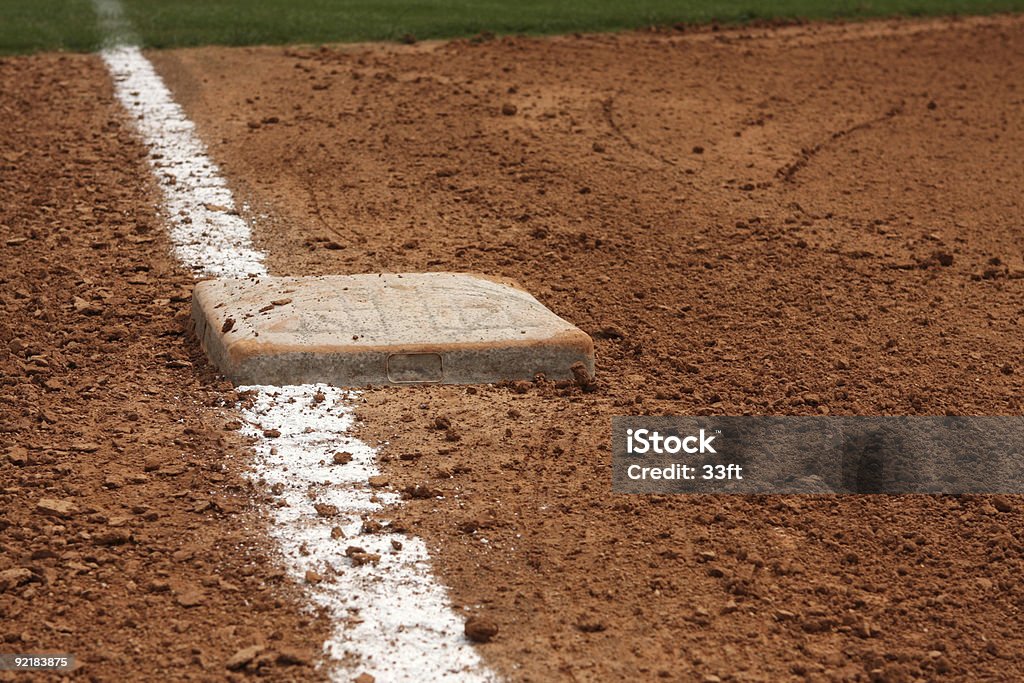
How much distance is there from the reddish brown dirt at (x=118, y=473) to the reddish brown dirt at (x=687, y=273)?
0.45 metres

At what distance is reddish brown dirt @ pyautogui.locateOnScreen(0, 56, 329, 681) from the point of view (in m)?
2.96

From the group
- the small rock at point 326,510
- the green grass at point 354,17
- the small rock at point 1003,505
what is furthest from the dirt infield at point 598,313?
the green grass at point 354,17

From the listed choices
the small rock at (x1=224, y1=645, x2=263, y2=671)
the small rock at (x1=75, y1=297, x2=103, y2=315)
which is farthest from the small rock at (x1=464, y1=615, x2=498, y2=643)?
the small rock at (x1=75, y1=297, x2=103, y2=315)

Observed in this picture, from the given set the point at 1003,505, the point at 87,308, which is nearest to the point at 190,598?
the point at 87,308

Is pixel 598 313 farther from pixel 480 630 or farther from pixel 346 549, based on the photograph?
pixel 480 630

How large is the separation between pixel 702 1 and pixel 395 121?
422 centimetres

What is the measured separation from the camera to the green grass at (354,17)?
8.55 metres

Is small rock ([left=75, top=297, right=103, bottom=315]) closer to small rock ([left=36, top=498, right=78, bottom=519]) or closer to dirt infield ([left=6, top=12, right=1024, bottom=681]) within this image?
dirt infield ([left=6, top=12, right=1024, bottom=681])

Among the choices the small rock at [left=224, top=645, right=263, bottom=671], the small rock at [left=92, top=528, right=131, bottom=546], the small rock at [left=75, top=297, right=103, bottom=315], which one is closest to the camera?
the small rock at [left=224, top=645, right=263, bottom=671]

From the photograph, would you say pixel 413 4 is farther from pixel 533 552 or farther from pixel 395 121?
pixel 533 552

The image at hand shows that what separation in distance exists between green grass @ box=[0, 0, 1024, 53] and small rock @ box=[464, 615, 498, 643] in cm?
613

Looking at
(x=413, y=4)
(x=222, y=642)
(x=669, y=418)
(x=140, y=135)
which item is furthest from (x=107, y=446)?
(x=413, y=4)

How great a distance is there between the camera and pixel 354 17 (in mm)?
9141

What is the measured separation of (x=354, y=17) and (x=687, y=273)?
4653mm
